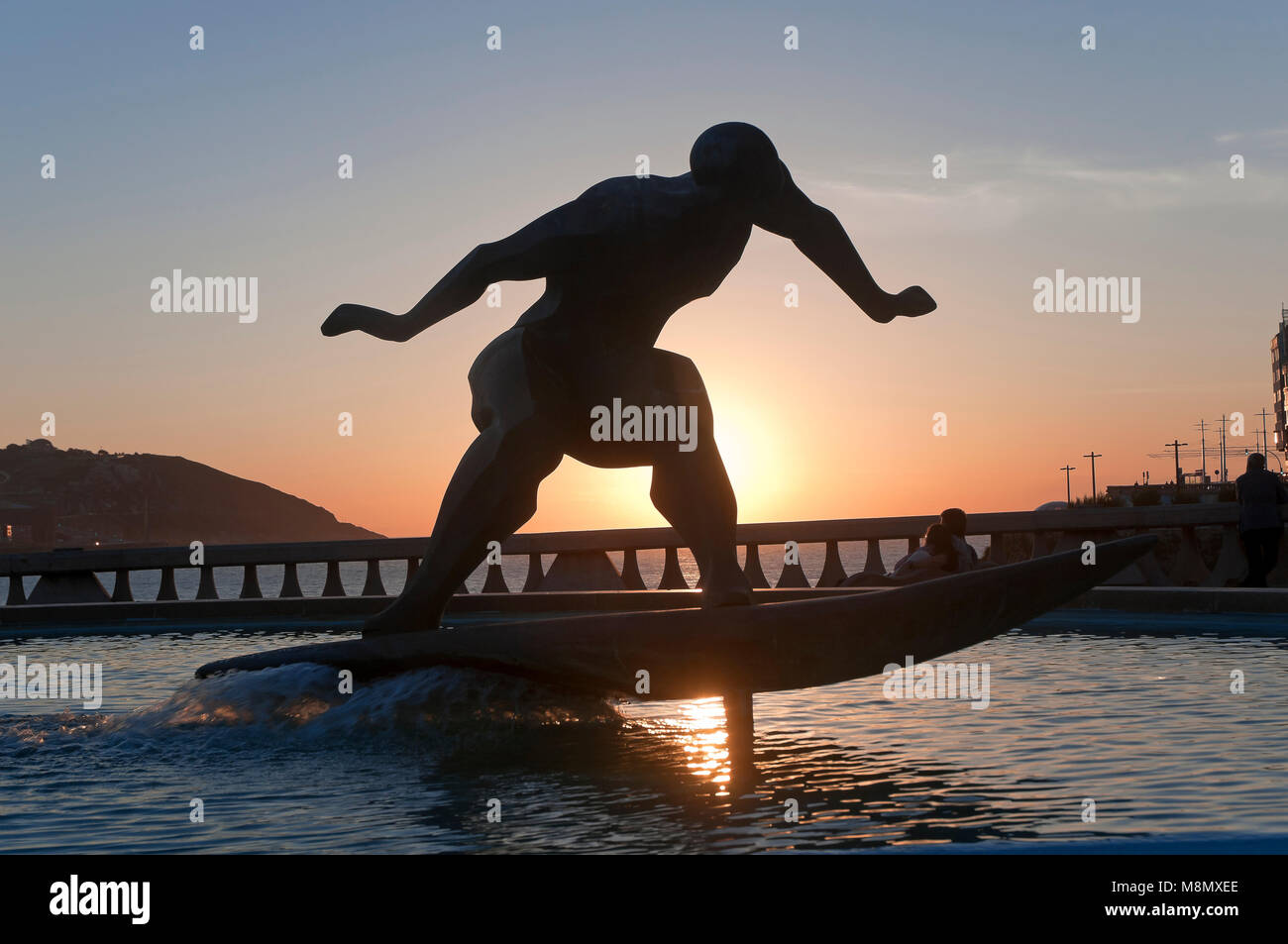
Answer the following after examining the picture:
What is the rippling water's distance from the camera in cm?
383

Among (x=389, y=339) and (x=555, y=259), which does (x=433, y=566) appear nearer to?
(x=389, y=339)

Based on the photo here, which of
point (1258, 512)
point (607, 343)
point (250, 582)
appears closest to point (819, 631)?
point (607, 343)

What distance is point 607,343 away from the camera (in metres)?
6.04

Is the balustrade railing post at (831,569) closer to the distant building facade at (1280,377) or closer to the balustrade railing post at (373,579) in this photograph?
the balustrade railing post at (373,579)

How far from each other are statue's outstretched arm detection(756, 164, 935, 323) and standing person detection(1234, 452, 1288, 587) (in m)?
8.39

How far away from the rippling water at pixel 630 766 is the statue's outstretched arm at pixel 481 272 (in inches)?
67.1

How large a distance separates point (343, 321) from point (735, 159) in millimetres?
2004

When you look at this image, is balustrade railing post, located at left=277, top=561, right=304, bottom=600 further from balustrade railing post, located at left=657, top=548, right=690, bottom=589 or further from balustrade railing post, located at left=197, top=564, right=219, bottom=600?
balustrade railing post, located at left=657, top=548, right=690, bottom=589

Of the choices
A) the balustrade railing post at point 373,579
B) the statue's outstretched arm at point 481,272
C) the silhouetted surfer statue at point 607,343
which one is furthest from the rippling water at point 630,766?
the balustrade railing post at point 373,579

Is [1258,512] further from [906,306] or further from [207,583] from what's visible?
[207,583]

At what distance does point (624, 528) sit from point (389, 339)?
459 inches

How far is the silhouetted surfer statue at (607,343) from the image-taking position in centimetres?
591
